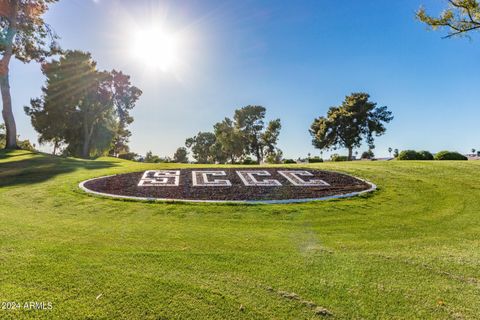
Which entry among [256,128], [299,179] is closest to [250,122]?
[256,128]

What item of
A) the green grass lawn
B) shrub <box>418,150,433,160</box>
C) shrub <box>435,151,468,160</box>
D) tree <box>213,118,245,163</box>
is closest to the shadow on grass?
the green grass lawn

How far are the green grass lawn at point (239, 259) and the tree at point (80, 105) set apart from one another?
32.5m

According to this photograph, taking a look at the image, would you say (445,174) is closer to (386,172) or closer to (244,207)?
(386,172)

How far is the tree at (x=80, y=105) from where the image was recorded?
117 ft

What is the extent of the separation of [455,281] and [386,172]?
10467 millimetres

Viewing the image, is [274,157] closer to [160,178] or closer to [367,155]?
[367,155]

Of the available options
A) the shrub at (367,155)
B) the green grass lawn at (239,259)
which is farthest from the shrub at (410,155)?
the shrub at (367,155)

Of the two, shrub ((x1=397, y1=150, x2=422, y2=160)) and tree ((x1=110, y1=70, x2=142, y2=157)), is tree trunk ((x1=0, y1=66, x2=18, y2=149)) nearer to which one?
tree ((x1=110, y1=70, x2=142, y2=157))

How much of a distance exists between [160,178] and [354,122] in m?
38.9

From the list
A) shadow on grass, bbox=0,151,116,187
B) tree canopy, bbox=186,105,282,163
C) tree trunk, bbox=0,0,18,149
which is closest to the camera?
shadow on grass, bbox=0,151,116,187

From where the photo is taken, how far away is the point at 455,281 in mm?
4215

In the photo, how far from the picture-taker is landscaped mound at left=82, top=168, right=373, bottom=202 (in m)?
9.87

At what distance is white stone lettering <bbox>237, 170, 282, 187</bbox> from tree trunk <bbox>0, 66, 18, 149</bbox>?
2259 centimetres

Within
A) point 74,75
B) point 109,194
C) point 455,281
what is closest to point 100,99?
point 74,75
